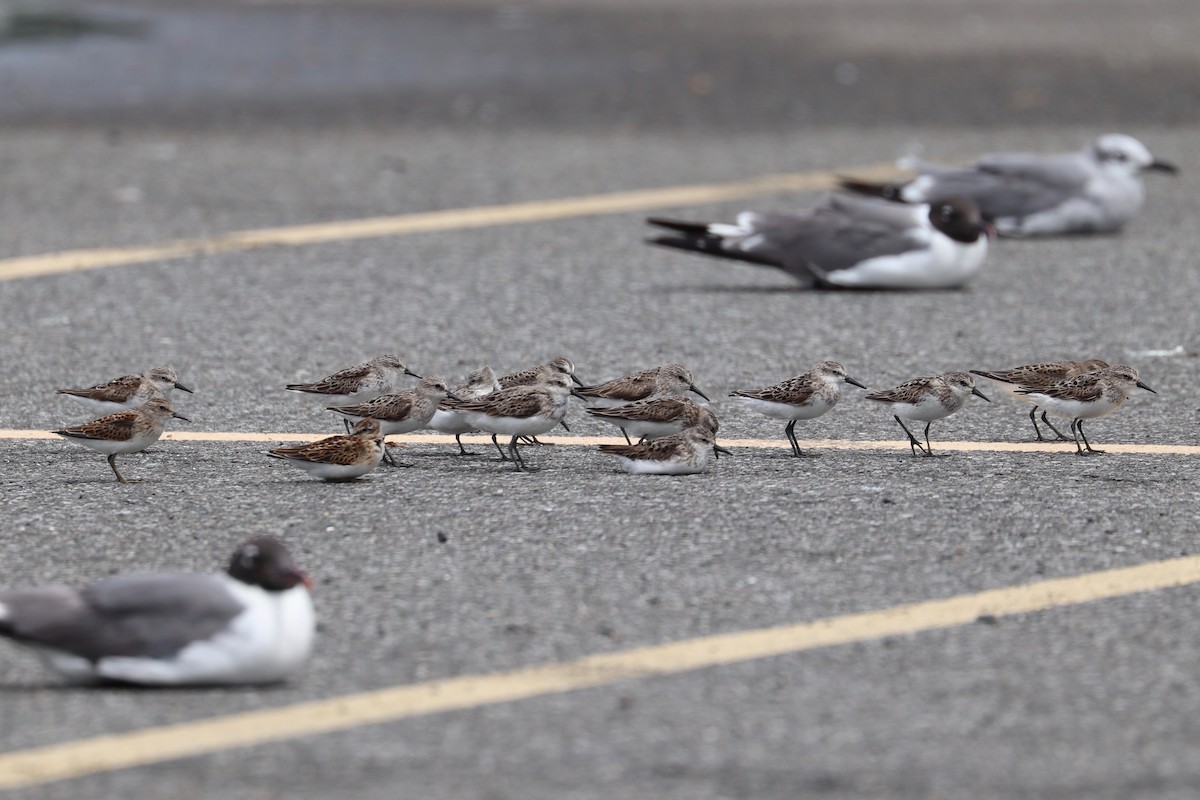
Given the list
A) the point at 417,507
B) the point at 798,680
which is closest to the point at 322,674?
the point at 798,680

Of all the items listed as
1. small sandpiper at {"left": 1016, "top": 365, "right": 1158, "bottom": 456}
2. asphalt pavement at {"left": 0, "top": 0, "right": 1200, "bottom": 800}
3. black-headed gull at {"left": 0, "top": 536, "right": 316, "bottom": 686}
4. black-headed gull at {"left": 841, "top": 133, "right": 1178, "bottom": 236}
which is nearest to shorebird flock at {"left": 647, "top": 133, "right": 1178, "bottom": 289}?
asphalt pavement at {"left": 0, "top": 0, "right": 1200, "bottom": 800}

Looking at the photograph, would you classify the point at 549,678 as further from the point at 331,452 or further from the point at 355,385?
the point at 355,385

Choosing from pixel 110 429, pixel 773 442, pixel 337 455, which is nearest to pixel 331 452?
pixel 337 455

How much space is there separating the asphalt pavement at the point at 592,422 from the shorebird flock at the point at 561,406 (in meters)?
0.17

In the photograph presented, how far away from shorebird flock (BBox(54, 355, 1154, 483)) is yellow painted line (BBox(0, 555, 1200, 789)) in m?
1.77

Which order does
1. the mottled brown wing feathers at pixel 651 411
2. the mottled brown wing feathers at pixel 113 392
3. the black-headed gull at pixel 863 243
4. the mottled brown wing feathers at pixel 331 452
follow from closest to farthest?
1. the mottled brown wing feathers at pixel 331 452
2. the mottled brown wing feathers at pixel 651 411
3. the mottled brown wing feathers at pixel 113 392
4. the black-headed gull at pixel 863 243

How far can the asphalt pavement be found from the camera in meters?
5.35

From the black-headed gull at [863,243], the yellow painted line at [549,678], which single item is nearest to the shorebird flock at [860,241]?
the black-headed gull at [863,243]

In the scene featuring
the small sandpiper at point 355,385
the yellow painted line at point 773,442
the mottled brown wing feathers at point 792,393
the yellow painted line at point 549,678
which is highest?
the mottled brown wing feathers at point 792,393

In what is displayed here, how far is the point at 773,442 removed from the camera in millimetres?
8930

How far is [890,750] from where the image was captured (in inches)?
206

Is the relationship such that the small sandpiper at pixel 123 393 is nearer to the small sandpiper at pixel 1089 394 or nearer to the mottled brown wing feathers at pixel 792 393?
the mottled brown wing feathers at pixel 792 393

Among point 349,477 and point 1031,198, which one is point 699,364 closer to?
point 349,477

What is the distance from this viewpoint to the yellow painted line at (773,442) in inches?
344
